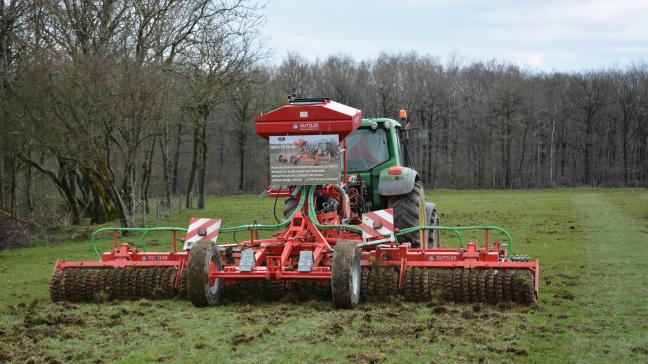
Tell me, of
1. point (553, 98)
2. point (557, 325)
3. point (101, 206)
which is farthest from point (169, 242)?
point (553, 98)

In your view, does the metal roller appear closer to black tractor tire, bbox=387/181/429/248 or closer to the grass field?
the grass field

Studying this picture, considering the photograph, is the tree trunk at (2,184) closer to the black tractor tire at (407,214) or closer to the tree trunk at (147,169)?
the tree trunk at (147,169)

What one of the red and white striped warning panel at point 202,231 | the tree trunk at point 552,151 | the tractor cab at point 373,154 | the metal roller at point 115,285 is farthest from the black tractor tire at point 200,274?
the tree trunk at point 552,151

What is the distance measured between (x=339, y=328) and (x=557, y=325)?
6.91 feet

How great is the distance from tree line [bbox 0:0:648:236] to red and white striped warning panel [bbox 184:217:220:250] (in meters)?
4.02

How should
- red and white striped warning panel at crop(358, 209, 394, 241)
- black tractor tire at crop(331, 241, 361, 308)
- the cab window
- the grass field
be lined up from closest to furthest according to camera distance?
the grass field, black tractor tire at crop(331, 241, 361, 308), red and white striped warning panel at crop(358, 209, 394, 241), the cab window

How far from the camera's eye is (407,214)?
10.6 metres

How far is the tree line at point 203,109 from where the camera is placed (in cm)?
1859

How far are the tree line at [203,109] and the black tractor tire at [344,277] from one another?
443 centimetres

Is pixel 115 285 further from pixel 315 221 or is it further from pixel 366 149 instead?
pixel 366 149

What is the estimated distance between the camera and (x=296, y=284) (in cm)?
884

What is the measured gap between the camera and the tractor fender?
1052 centimetres

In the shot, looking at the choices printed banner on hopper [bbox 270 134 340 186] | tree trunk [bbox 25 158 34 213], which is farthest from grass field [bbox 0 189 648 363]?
tree trunk [bbox 25 158 34 213]

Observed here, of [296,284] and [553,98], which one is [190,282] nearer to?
[296,284]
